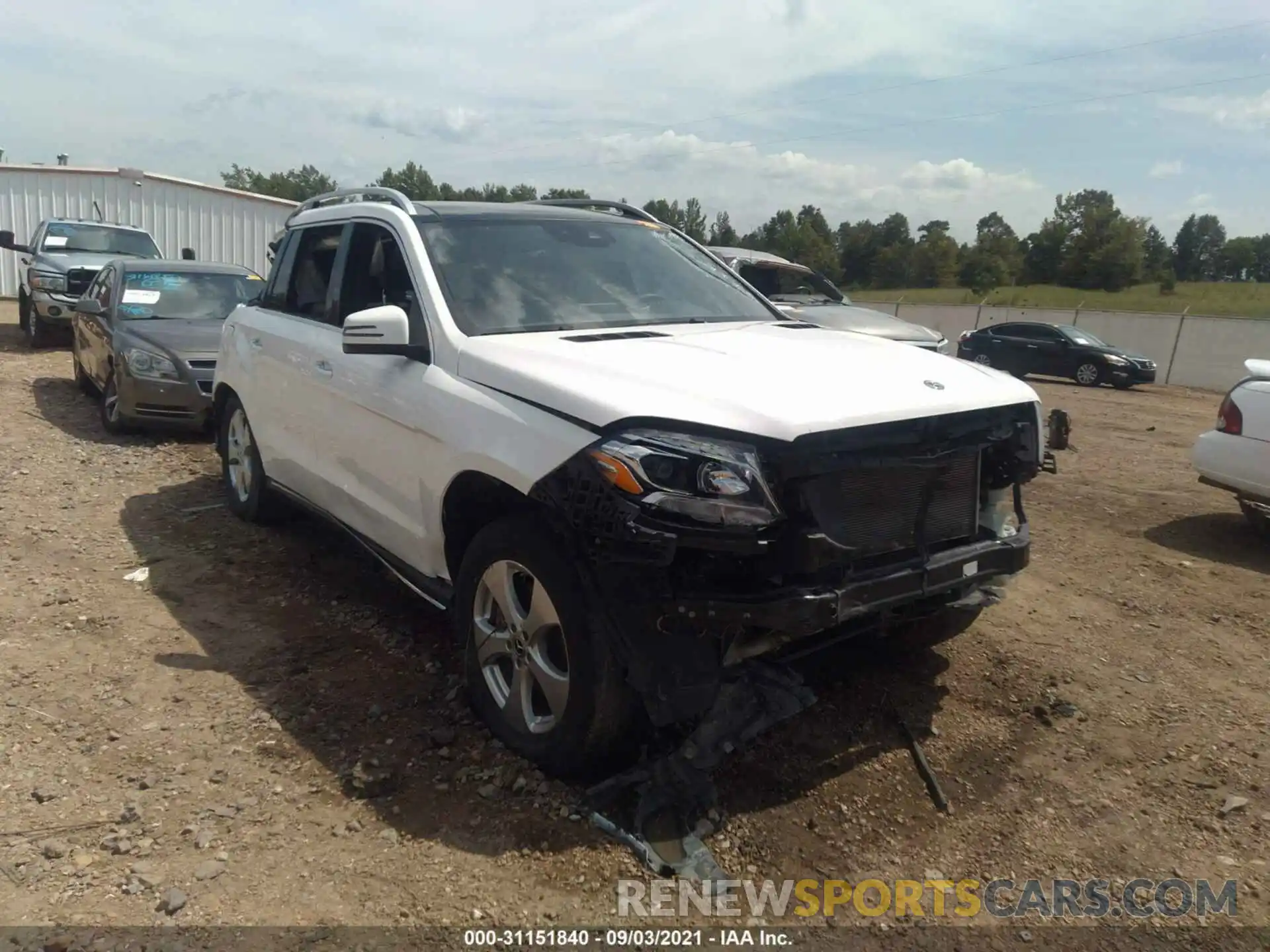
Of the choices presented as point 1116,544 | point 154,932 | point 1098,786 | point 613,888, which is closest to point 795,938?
point 613,888

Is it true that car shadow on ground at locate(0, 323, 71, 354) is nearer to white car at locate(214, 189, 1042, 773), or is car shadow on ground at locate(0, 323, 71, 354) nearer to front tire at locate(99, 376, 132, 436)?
front tire at locate(99, 376, 132, 436)

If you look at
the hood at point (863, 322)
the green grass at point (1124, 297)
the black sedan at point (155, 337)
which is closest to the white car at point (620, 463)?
the black sedan at point (155, 337)

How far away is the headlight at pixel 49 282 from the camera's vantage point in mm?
13906

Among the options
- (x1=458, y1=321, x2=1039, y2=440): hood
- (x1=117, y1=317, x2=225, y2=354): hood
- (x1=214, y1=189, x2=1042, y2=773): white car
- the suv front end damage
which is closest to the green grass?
(x1=117, y1=317, x2=225, y2=354): hood

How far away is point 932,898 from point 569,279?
273cm

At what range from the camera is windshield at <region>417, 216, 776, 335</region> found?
3.95 metres

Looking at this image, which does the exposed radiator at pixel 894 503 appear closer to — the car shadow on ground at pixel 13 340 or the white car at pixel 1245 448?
the white car at pixel 1245 448

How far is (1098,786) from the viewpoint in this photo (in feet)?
11.3

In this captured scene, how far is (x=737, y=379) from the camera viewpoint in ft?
10.3

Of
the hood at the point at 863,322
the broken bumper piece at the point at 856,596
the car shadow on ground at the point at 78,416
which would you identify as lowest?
the car shadow on ground at the point at 78,416

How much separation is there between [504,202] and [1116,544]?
436 cm

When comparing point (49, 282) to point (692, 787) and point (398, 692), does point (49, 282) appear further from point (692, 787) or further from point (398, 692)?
point (692, 787)

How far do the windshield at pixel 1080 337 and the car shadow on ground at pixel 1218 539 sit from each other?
56.7 feet

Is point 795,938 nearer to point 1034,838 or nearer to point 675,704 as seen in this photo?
point 675,704
